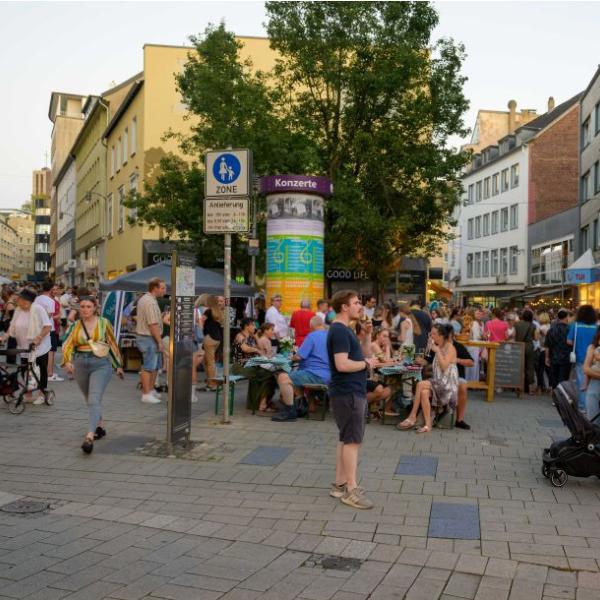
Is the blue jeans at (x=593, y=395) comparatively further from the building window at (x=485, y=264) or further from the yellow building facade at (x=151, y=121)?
the building window at (x=485, y=264)

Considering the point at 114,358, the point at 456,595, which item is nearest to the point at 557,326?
the point at 114,358

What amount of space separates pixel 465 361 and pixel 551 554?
5425 mm

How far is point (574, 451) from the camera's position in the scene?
676cm

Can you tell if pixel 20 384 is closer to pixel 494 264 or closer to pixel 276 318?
pixel 276 318

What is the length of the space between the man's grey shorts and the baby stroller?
1.97 m

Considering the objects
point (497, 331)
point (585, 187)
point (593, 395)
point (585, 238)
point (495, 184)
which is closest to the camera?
point (593, 395)

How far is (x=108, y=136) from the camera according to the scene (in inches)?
1836

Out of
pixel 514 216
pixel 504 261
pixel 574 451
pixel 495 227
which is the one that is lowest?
pixel 574 451

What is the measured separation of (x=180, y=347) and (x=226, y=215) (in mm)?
2176

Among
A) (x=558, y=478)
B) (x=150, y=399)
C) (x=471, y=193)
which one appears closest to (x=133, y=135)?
(x=150, y=399)

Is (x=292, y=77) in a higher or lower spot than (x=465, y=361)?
higher

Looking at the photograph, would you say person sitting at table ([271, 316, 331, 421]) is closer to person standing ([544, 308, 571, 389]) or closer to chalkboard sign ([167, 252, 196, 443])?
chalkboard sign ([167, 252, 196, 443])

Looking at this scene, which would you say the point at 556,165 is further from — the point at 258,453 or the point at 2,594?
the point at 2,594

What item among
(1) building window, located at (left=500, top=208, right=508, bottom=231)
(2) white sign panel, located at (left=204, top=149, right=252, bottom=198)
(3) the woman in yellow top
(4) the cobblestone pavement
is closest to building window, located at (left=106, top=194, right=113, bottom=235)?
(1) building window, located at (left=500, top=208, right=508, bottom=231)
